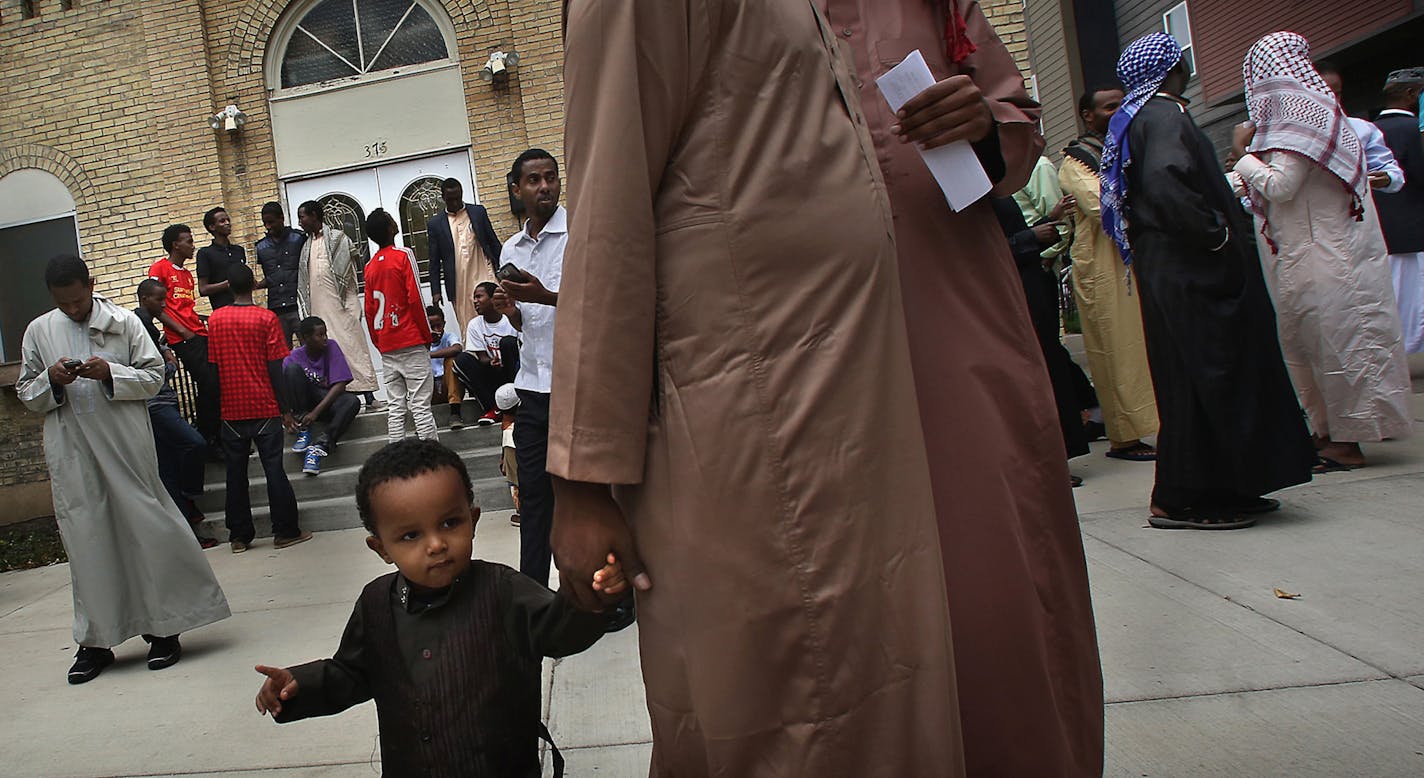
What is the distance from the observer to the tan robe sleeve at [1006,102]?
6.03ft

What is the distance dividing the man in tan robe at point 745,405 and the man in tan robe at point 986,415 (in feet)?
0.72

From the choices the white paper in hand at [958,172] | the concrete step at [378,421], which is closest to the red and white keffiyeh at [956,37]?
the white paper in hand at [958,172]

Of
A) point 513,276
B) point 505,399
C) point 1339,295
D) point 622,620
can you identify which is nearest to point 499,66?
point 505,399

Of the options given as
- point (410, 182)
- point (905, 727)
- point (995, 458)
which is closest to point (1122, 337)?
point (995, 458)

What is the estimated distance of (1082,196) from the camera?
20.1ft

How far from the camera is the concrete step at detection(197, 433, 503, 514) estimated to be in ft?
26.0

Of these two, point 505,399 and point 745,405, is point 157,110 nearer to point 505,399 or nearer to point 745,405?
point 505,399

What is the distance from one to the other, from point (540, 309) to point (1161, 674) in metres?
2.56

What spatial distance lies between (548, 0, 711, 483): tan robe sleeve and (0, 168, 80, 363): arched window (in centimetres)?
1204

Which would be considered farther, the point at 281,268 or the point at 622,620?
the point at 281,268

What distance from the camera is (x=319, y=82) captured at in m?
11.2

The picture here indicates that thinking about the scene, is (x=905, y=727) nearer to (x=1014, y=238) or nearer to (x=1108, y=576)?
(x=1108, y=576)

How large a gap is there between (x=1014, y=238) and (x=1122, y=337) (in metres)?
1.35

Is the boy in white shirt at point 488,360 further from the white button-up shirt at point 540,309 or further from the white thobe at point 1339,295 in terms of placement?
the white thobe at point 1339,295
